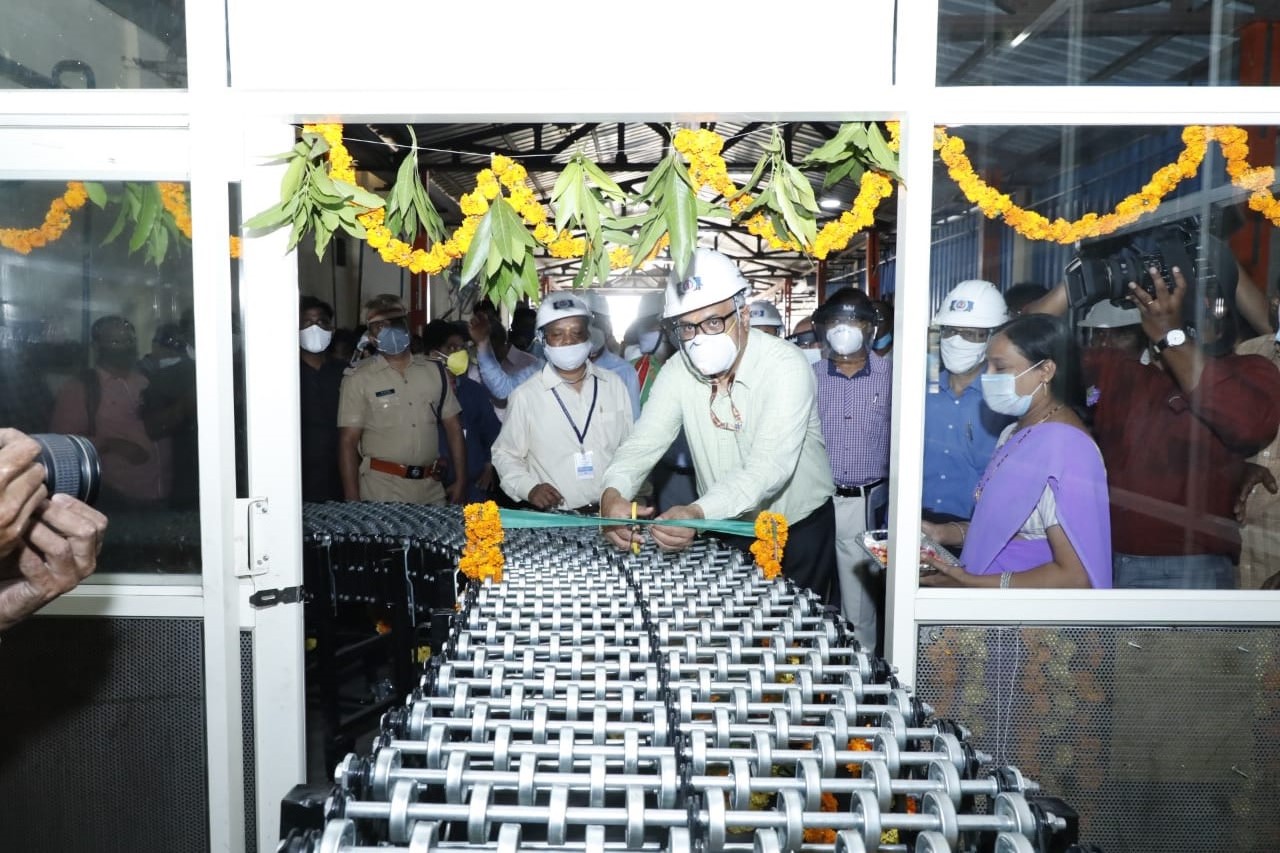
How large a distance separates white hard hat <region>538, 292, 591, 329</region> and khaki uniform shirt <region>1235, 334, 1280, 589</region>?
110 inches

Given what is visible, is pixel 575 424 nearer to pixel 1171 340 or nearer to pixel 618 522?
pixel 618 522

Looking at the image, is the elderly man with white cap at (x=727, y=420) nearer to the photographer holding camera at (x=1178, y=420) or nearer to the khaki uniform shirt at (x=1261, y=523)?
the photographer holding camera at (x=1178, y=420)

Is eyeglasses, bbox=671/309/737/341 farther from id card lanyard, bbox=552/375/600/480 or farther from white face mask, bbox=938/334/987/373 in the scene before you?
id card lanyard, bbox=552/375/600/480

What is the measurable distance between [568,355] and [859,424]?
1525 mm

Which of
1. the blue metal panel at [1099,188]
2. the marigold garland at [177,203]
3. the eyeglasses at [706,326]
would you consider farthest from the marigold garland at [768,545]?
the marigold garland at [177,203]

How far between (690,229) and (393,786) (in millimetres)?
1721

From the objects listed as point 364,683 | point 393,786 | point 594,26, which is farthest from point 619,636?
point 364,683

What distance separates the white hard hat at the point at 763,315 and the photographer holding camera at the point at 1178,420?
3.57m

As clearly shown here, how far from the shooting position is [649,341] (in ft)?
25.6

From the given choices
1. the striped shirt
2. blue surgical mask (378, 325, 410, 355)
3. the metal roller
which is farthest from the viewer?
blue surgical mask (378, 325, 410, 355)

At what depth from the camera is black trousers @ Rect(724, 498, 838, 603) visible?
11.8 feet

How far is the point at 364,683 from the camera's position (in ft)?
15.7

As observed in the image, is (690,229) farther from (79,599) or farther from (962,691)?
(79,599)

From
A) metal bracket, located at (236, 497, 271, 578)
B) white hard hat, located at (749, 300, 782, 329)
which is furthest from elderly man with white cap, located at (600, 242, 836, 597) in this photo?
white hard hat, located at (749, 300, 782, 329)
